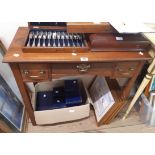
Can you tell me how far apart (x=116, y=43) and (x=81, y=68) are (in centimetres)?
23

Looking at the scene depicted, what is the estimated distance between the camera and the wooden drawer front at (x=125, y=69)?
1018 millimetres

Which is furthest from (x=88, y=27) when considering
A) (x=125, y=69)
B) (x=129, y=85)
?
(x=129, y=85)

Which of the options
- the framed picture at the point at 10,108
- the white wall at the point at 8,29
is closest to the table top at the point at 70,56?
the white wall at the point at 8,29

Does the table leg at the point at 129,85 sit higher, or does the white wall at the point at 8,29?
the white wall at the point at 8,29

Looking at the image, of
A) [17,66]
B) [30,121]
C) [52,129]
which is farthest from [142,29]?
[30,121]

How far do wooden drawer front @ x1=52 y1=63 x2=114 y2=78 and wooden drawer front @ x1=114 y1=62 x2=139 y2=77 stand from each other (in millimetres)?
34

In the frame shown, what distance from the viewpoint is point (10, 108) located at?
1286 millimetres

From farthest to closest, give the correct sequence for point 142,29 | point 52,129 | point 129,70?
point 52,129 → point 129,70 → point 142,29

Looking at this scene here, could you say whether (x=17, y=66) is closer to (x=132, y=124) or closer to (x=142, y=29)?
(x=142, y=29)

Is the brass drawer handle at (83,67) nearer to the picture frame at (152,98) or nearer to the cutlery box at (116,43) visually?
the cutlery box at (116,43)

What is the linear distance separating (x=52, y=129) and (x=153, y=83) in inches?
30.5

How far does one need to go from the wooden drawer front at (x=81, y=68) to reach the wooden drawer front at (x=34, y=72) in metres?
0.05

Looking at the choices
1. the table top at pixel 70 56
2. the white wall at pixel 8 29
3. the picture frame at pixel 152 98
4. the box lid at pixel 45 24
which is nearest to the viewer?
the table top at pixel 70 56

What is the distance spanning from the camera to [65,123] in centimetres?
140
